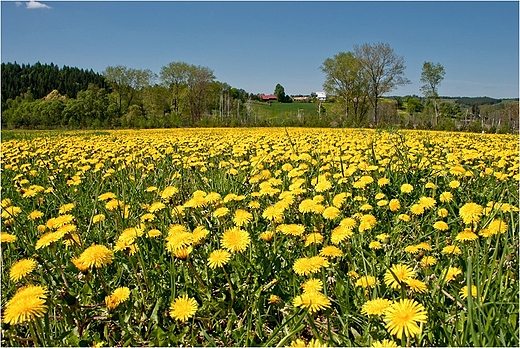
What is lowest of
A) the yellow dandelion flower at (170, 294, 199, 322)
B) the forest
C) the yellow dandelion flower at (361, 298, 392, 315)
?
the yellow dandelion flower at (170, 294, 199, 322)

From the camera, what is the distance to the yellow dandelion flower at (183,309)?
120 centimetres

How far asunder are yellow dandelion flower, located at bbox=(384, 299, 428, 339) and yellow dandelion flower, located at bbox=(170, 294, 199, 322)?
639 mm

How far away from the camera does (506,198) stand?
2418 millimetres

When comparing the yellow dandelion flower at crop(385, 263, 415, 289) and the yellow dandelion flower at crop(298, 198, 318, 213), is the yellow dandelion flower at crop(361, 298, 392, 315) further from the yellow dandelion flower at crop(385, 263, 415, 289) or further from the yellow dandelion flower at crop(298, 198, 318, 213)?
the yellow dandelion flower at crop(298, 198, 318, 213)

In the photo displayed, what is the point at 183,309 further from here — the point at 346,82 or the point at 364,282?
the point at 346,82

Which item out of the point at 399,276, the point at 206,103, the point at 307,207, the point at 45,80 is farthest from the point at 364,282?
the point at 45,80

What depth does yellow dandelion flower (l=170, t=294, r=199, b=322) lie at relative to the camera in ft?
3.94

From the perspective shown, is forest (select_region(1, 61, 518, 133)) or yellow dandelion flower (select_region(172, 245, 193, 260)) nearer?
yellow dandelion flower (select_region(172, 245, 193, 260))

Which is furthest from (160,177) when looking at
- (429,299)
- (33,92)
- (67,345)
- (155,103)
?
(33,92)

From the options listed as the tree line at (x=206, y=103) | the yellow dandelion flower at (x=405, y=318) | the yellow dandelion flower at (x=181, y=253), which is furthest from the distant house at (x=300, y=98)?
the yellow dandelion flower at (x=405, y=318)

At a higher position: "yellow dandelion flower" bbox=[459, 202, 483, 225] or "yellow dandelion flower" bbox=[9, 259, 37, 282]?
"yellow dandelion flower" bbox=[459, 202, 483, 225]

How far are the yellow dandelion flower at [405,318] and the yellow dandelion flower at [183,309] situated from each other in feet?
2.10

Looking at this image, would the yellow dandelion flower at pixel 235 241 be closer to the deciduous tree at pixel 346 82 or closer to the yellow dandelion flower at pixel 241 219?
the yellow dandelion flower at pixel 241 219

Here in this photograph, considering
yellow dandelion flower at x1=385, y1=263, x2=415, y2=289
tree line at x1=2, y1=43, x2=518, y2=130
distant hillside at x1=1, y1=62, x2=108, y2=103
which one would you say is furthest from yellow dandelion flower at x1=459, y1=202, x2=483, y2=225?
distant hillside at x1=1, y1=62, x2=108, y2=103
